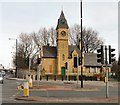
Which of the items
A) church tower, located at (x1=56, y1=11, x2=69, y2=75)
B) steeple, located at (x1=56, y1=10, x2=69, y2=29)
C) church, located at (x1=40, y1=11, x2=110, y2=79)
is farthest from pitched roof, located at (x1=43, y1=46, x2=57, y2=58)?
steeple, located at (x1=56, y1=10, x2=69, y2=29)

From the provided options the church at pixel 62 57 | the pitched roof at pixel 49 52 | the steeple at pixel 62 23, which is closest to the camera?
the steeple at pixel 62 23

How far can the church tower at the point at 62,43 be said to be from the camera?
308 feet

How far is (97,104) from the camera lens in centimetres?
1917

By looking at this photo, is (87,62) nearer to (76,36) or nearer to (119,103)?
(76,36)

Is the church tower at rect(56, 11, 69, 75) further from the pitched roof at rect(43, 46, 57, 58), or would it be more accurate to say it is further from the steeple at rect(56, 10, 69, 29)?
the pitched roof at rect(43, 46, 57, 58)

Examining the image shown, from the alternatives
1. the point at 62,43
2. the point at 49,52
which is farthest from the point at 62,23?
the point at 49,52

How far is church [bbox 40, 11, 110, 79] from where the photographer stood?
94.1 metres

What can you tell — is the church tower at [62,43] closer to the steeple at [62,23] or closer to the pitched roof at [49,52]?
the steeple at [62,23]

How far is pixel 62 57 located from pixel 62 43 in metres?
3.99

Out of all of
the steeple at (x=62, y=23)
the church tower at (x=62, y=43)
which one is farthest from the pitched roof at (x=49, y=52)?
the steeple at (x=62, y=23)

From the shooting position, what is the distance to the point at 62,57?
95.4m

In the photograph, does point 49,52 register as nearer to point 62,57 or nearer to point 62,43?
point 62,57

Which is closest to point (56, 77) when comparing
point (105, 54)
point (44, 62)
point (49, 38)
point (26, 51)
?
point (44, 62)

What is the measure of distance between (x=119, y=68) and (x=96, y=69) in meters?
25.6
